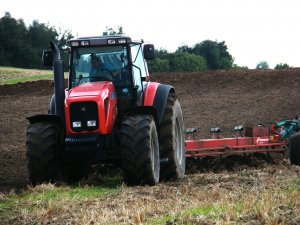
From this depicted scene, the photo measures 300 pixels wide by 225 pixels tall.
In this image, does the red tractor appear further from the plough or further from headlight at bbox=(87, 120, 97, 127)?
the plough

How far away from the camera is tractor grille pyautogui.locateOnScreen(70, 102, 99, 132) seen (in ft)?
36.3

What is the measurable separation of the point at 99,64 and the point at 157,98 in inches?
43.8

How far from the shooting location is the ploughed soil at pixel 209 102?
61.7ft

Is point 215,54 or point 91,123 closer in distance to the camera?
point 91,123

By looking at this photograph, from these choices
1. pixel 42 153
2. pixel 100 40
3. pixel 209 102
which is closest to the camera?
pixel 42 153

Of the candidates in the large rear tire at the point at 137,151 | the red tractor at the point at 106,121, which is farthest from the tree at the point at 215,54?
the large rear tire at the point at 137,151

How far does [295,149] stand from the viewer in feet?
42.1

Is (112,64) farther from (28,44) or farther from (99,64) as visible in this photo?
(28,44)

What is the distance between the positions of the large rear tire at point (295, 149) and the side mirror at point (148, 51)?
2.99m

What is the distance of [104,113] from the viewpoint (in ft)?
36.3

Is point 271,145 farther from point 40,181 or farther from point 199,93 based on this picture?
point 199,93

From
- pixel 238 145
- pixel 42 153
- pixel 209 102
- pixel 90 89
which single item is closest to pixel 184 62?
pixel 209 102

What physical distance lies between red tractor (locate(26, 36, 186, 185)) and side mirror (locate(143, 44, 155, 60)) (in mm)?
17

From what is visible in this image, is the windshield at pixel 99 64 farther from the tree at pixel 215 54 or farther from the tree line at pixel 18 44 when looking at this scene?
the tree line at pixel 18 44
